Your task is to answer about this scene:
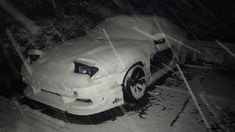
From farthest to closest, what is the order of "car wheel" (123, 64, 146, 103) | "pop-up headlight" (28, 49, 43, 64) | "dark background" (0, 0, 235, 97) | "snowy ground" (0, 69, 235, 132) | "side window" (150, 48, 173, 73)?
1. "dark background" (0, 0, 235, 97)
2. "side window" (150, 48, 173, 73)
3. "pop-up headlight" (28, 49, 43, 64)
4. "car wheel" (123, 64, 146, 103)
5. "snowy ground" (0, 69, 235, 132)

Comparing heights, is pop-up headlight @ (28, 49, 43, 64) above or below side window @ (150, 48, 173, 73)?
above

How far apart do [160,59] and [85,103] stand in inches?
81.2

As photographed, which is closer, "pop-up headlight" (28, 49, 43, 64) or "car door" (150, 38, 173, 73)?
"pop-up headlight" (28, 49, 43, 64)

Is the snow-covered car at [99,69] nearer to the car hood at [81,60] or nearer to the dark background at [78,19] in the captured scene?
the car hood at [81,60]

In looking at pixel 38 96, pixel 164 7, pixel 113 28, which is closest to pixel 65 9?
pixel 164 7

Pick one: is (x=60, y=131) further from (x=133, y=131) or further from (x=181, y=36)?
(x=181, y=36)

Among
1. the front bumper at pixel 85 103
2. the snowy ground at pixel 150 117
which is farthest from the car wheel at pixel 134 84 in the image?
the snowy ground at pixel 150 117

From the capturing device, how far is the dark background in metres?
8.36

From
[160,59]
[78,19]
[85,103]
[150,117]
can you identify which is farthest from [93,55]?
[78,19]

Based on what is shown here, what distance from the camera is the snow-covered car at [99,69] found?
12.0ft

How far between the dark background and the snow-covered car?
2.95 m

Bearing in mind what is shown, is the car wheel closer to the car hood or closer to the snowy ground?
the car hood

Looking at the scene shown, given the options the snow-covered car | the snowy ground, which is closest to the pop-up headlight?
the snow-covered car

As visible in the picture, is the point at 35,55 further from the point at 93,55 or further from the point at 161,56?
the point at 161,56
